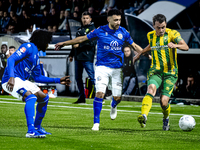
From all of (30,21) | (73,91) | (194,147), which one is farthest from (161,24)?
(30,21)

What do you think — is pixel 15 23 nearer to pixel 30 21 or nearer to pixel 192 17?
pixel 30 21

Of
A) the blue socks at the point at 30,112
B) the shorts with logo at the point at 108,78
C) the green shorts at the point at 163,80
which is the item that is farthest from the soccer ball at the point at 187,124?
the blue socks at the point at 30,112

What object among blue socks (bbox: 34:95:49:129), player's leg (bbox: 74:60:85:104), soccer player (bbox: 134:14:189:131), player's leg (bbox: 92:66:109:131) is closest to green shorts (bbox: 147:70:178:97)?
soccer player (bbox: 134:14:189:131)

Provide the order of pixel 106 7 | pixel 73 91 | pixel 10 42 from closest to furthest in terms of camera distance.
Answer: pixel 73 91
pixel 10 42
pixel 106 7

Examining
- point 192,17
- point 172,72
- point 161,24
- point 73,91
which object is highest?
point 192,17

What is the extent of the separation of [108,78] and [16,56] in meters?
2.09

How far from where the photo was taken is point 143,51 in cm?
753

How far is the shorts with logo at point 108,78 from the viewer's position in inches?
281

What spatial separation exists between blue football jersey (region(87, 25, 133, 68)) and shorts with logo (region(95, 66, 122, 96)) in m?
0.09

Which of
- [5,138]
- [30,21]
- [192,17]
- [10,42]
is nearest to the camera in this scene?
[5,138]

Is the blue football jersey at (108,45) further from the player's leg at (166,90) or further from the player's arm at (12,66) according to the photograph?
the player's arm at (12,66)

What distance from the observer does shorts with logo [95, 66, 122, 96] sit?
7.12 meters

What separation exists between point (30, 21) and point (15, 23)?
86 cm

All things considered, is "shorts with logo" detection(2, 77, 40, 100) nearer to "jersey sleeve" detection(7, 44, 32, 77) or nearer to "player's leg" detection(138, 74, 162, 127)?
"jersey sleeve" detection(7, 44, 32, 77)
